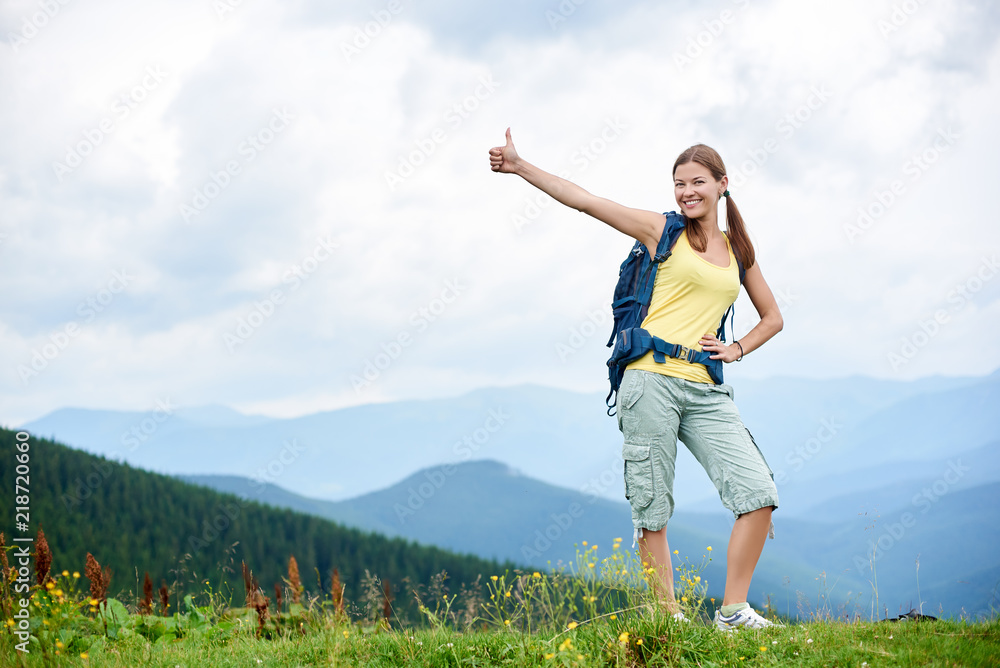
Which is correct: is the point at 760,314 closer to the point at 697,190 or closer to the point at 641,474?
the point at 697,190

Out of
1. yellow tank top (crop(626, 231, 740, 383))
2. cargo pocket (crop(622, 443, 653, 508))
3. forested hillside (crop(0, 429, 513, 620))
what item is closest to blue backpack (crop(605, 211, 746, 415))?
yellow tank top (crop(626, 231, 740, 383))

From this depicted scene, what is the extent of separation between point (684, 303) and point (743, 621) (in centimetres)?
202

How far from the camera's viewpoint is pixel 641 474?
4.54 metres

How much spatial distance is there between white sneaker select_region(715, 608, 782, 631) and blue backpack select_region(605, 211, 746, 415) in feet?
4.79

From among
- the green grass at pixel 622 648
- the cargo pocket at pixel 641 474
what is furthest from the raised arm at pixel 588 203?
the green grass at pixel 622 648

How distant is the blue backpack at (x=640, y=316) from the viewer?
14.8 feet

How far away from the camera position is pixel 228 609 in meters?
6.18

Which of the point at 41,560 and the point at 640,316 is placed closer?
the point at 640,316

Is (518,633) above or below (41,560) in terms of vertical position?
below

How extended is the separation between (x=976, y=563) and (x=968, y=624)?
203686mm

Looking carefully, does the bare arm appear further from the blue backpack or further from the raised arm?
the raised arm

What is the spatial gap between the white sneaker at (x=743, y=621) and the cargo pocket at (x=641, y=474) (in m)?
0.86

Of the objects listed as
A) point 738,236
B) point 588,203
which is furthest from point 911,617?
point 588,203

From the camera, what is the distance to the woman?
4.45 meters
